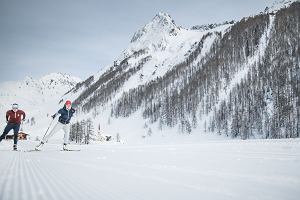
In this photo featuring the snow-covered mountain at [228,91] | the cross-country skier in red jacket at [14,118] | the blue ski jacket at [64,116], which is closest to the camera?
the blue ski jacket at [64,116]

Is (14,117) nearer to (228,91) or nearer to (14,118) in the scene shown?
(14,118)

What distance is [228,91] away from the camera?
120 metres

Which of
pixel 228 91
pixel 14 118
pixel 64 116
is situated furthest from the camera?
pixel 228 91

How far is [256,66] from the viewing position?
402 feet

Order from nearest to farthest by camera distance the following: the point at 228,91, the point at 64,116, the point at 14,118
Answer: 1. the point at 64,116
2. the point at 14,118
3. the point at 228,91

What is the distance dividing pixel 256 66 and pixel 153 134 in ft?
165

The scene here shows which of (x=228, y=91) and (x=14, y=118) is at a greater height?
(x=228, y=91)

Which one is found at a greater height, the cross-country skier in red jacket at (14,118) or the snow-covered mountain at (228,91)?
the snow-covered mountain at (228,91)

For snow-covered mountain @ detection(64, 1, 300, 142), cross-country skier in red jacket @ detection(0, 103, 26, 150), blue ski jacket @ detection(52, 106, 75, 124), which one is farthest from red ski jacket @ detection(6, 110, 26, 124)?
snow-covered mountain @ detection(64, 1, 300, 142)

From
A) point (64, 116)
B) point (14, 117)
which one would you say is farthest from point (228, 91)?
point (64, 116)

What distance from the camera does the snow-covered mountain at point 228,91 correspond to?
95.2 metres

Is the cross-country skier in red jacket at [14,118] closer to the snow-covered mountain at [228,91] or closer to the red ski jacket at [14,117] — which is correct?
the red ski jacket at [14,117]

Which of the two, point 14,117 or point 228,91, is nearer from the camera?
point 14,117

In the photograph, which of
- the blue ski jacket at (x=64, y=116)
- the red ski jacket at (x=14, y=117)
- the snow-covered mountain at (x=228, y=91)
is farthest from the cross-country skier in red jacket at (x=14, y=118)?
the snow-covered mountain at (x=228, y=91)
